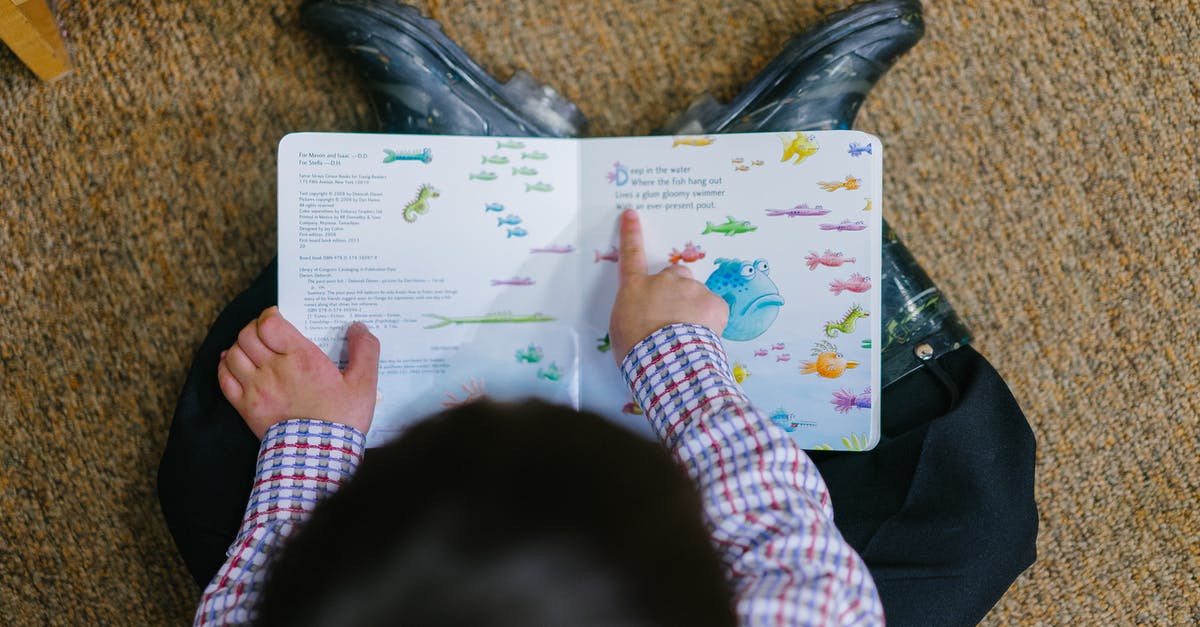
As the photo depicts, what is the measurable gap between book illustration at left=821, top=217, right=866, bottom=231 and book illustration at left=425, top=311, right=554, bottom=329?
0.20m

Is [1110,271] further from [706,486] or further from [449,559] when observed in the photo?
[449,559]

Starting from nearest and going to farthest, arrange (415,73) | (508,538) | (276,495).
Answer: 1. (508,538)
2. (276,495)
3. (415,73)

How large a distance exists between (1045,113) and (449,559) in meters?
0.59

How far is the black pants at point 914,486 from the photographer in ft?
1.76

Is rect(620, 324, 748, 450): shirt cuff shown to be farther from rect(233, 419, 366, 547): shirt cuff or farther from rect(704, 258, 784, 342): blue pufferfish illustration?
rect(233, 419, 366, 547): shirt cuff

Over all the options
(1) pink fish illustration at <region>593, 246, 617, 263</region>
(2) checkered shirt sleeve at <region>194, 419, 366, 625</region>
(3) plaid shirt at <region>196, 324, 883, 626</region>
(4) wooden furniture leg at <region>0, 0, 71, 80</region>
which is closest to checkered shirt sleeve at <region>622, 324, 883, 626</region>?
(3) plaid shirt at <region>196, 324, 883, 626</region>

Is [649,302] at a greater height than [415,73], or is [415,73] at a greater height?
[415,73]

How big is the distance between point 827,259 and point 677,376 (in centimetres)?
14

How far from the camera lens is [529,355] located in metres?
0.58

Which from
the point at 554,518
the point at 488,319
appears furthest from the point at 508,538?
the point at 488,319

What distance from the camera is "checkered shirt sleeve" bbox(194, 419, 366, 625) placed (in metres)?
0.44

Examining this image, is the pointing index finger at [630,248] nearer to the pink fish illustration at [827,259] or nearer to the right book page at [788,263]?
the right book page at [788,263]

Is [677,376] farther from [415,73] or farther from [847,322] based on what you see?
[415,73]

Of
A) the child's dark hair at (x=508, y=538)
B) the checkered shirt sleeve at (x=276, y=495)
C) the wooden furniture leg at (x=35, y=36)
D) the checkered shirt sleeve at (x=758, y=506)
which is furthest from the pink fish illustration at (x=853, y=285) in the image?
the wooden furniture leg at (x=35, y=36)
